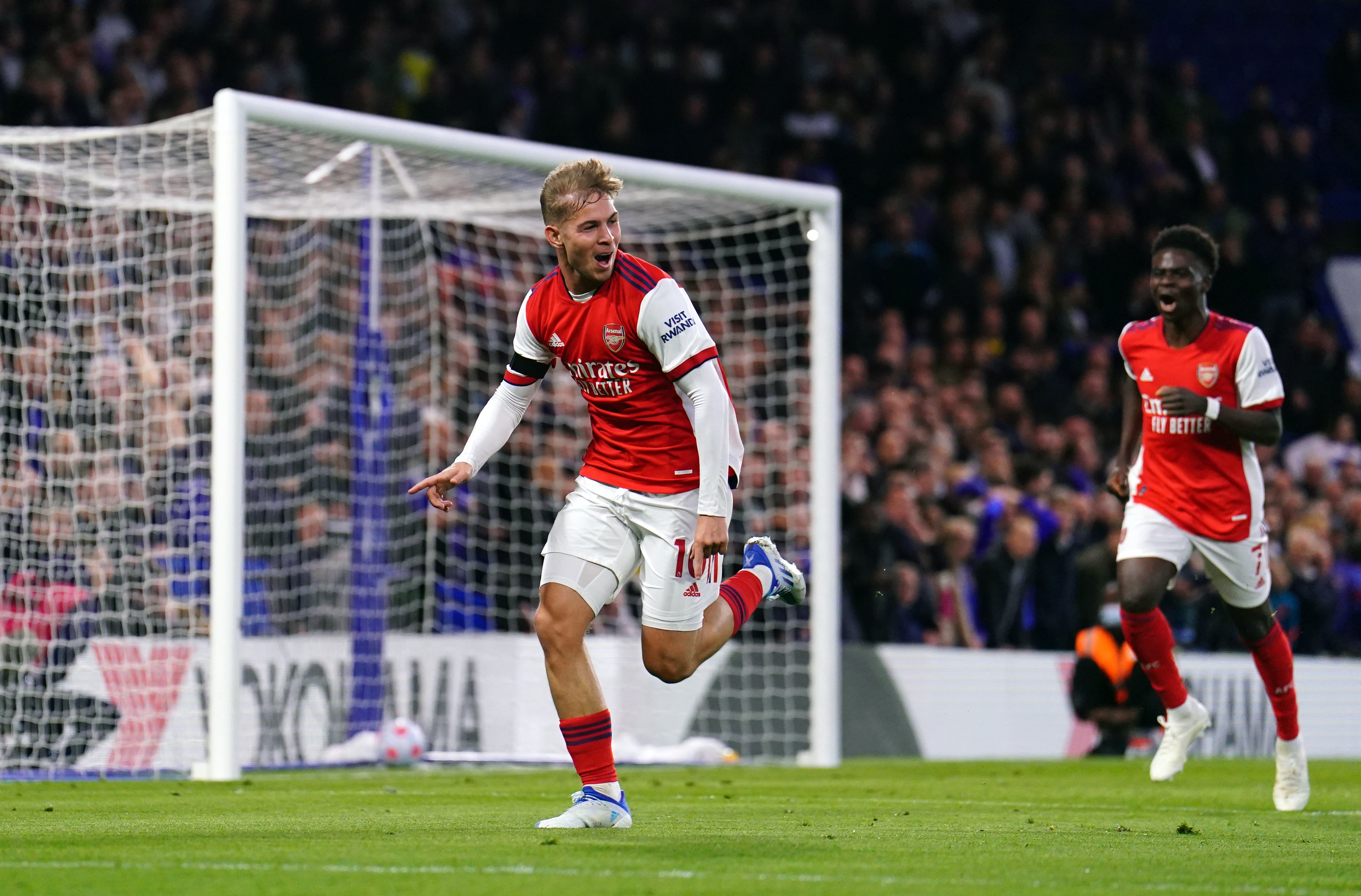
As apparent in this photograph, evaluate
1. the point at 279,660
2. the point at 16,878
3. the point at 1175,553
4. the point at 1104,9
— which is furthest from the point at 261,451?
the point at 1104,9

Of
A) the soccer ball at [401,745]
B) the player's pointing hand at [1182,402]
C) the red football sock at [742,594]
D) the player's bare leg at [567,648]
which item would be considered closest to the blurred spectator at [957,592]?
the soccer ball at [401,745]

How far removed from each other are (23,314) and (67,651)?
1.81 m

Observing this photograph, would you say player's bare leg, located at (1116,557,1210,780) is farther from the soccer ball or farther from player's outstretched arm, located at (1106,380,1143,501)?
the soccer ball

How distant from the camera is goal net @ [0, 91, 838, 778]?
32.1 feet

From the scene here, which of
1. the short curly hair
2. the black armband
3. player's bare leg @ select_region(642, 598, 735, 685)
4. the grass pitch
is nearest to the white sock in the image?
the grass pitch

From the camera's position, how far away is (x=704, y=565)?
5930 mm

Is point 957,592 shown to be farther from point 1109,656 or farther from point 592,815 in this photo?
point 592,815

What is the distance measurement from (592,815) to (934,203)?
13.4 m

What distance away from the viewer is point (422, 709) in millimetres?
11500

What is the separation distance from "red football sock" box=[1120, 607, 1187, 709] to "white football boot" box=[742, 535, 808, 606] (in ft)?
5.88

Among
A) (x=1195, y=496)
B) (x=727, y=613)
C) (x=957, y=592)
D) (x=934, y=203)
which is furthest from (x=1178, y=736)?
(x=934, y=203)

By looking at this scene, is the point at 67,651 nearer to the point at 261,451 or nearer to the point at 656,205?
the point at 261,451

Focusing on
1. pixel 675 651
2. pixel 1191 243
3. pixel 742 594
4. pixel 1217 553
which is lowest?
pixel 675 651

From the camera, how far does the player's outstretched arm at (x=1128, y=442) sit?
8.47 m
